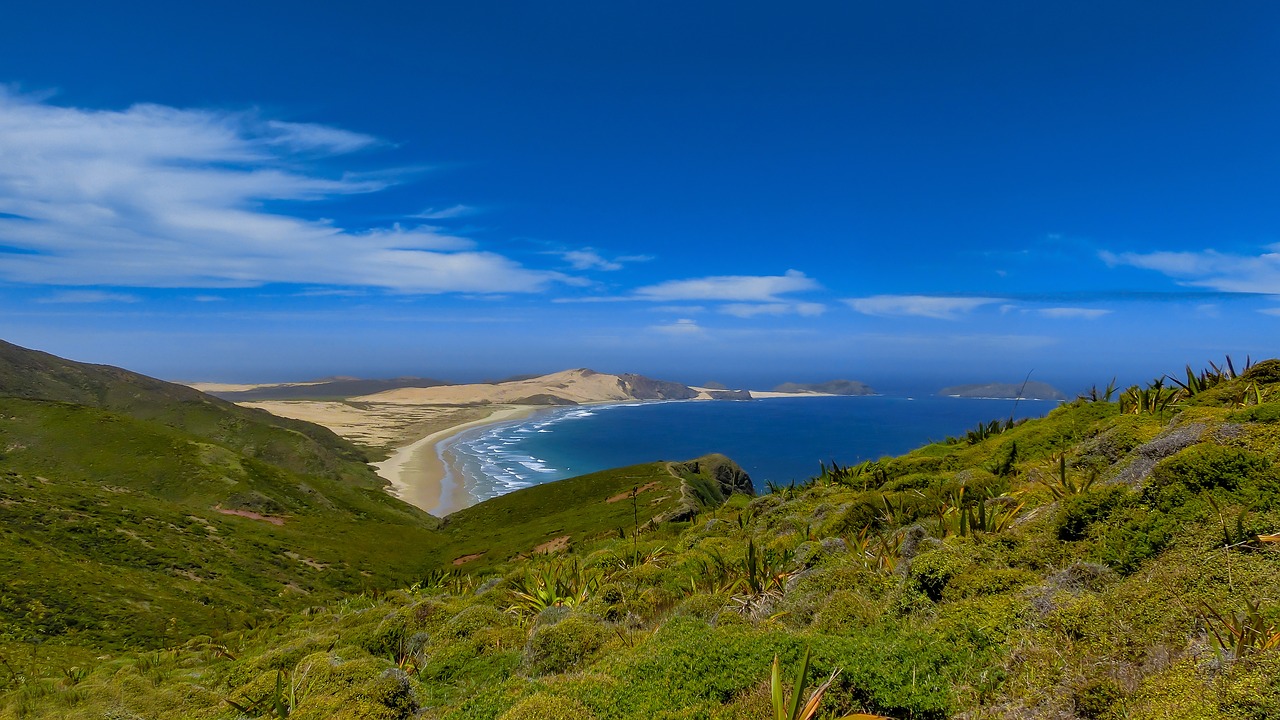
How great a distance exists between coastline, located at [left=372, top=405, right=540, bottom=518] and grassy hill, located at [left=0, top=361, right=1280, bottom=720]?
7551 cm

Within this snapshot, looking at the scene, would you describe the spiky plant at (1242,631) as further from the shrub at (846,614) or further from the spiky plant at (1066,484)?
the spiky plant at (1066,484)

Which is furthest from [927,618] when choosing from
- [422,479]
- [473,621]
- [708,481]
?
[422,479]

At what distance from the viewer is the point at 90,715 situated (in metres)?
10.2

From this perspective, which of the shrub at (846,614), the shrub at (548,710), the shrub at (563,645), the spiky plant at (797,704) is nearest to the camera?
the spiky plant at (797,704)

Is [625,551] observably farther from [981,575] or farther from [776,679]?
[776,679]

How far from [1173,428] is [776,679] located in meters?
11.0

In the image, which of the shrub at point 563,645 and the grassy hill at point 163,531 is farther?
the grassy hill at point 163,531

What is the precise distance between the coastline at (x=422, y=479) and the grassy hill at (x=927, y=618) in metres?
75.5

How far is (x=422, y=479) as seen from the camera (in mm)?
106438

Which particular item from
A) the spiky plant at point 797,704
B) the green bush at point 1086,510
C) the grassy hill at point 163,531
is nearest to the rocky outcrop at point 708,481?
the grassy hill at point 163,531

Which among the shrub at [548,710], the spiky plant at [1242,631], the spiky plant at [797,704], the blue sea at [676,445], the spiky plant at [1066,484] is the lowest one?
the blue sea at [676,445]

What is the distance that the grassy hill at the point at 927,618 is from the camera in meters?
5.36

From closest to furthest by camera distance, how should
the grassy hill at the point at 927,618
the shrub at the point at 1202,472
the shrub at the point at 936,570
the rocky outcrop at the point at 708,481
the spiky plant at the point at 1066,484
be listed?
the grassy hill at the point at 927,618 < the shrub at the point at 1202,472 < the shrub at the point at 936,570 < the spiky plant at the point at 1066,484 < the rocky outcrop at the point at 708,481

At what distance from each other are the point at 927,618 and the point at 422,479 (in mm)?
112402
